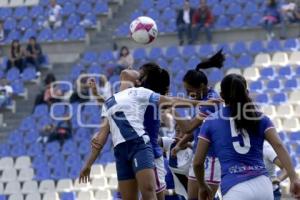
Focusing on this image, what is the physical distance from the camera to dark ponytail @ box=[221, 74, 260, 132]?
7160 millimetres

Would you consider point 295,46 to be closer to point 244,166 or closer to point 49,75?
point 49,75

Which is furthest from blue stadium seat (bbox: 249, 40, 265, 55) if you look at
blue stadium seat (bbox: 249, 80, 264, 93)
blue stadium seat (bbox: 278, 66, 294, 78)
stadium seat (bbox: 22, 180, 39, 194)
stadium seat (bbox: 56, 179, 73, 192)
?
stadium seat (bbox: 22, 180, 39, 194)

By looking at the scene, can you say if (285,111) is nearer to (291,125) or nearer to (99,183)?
(291,125)

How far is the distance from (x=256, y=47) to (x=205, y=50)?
4.37 feet

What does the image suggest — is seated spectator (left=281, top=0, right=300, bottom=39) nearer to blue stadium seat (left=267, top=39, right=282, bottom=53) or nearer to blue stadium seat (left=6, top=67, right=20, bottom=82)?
blue stadium seat (left=267, top=39, right=282, bottom=53)

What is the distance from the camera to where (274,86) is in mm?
18219

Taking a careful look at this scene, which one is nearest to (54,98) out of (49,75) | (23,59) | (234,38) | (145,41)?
(49,75)

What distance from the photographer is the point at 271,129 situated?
7188 millimetres

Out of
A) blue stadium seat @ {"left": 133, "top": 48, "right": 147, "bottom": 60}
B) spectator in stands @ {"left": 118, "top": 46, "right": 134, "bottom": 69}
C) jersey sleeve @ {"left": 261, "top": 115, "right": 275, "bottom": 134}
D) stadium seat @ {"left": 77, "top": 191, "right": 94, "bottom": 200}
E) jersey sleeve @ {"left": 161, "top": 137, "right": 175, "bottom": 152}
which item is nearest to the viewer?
jersey sleeve @ {"left": 261, "top": 115, "right": 275, "bottom": 134}

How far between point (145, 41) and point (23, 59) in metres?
12.7

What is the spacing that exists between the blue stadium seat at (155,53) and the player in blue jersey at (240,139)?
13.7 metres

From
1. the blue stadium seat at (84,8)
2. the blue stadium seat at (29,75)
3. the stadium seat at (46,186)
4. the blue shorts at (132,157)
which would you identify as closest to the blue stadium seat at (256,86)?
the stadium seat at (46,186)

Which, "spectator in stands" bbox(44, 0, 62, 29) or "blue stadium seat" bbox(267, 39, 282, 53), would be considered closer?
"blue stadium seat" bbox(267, 39, 282, 53)

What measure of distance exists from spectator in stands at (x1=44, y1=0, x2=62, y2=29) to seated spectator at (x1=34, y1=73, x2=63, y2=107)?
3.05m
